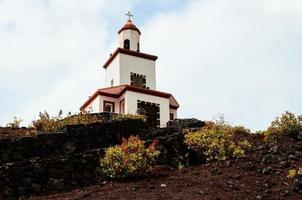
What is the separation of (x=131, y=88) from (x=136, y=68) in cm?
375

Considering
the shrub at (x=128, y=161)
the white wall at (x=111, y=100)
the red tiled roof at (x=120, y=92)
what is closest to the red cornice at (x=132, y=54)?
the red tiled roof at (x=120, y=92)

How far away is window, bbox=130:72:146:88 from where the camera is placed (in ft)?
127

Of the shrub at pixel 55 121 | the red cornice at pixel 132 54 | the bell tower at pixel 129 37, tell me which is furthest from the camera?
the bell tower at pixel 129 37

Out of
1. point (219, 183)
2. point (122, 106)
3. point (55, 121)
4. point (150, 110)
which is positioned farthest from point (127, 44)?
point (219, 183)

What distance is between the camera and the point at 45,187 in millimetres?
16719

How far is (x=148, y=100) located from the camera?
1406 inches

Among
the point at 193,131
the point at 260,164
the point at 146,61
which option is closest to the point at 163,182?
the point at 260,164

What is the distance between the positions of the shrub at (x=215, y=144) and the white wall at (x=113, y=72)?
63.6ft

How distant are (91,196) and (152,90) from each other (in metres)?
21.2

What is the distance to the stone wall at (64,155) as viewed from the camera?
16.6 m

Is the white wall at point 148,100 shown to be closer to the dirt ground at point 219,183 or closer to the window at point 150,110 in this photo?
the window at point 150,110

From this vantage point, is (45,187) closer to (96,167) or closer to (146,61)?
(96,167)

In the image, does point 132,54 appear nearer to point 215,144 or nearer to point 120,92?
point 120,92

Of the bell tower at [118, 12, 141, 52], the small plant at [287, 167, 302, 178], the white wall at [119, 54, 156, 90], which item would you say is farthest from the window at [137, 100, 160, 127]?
the small plant at [287, 167, 302, 178]
